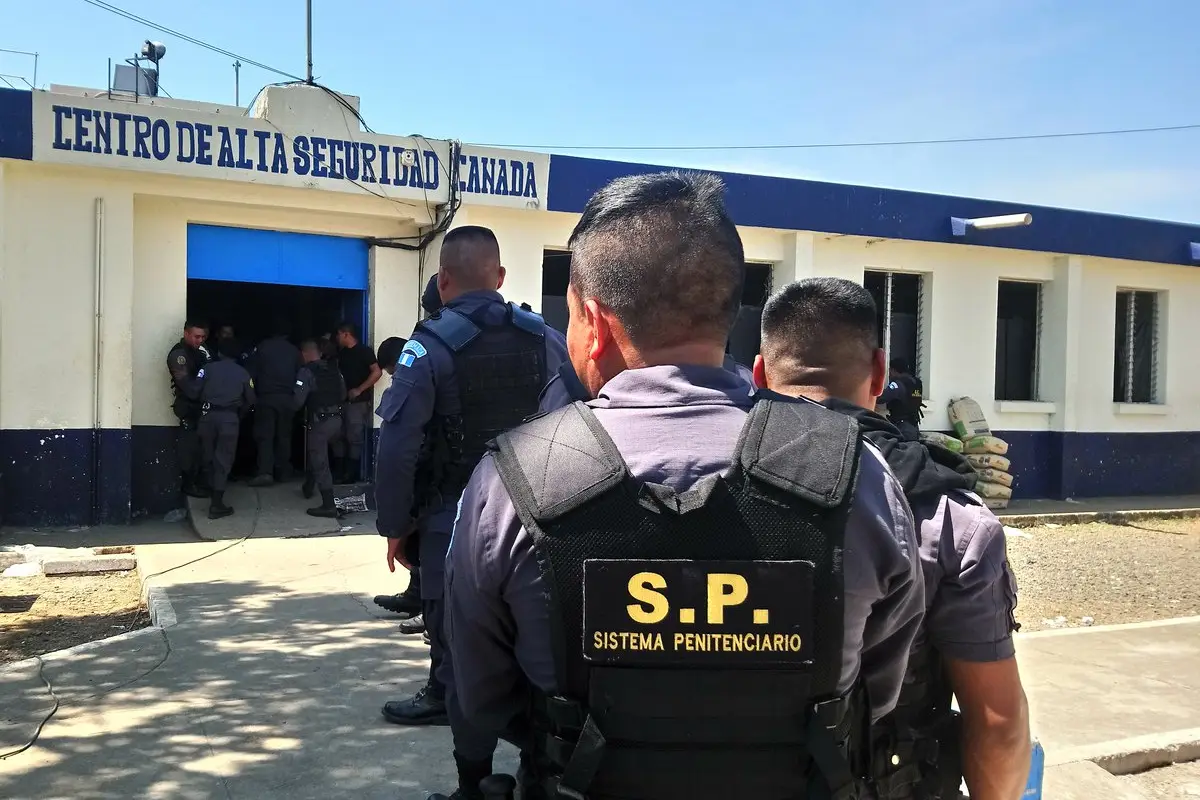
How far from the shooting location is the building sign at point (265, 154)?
25.3ft

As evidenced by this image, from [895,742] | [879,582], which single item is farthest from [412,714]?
[879,582]

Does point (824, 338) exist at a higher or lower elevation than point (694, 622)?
higher

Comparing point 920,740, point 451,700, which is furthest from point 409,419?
point 920,740

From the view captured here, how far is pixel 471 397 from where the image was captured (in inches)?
137

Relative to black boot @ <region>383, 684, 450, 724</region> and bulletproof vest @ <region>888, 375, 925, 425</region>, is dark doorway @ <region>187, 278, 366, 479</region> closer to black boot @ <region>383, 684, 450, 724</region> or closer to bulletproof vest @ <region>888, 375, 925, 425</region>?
bulletproof vest @ <region>888, 375, 925, 425</region>

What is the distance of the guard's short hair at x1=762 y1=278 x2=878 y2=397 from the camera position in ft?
7.09

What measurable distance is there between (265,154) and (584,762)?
8.18 meters

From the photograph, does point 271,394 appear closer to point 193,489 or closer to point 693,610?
point 193,489

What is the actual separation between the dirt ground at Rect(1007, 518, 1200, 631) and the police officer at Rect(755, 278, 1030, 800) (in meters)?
4.98

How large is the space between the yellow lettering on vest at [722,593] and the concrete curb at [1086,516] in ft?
32.9

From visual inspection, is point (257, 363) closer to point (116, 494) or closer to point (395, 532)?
point (116, 494)

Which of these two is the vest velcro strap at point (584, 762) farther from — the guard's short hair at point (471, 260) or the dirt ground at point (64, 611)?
the dirt ground at point (64, 611)

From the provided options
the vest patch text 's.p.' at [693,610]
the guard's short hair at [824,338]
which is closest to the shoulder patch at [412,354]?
the guard's short hair at [824,338]

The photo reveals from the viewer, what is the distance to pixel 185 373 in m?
8.36
